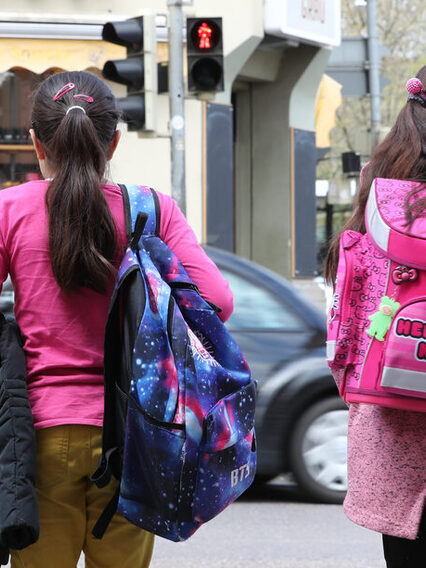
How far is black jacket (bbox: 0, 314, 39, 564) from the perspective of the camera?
8.62 ft

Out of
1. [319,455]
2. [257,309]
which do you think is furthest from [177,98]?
[319,455]

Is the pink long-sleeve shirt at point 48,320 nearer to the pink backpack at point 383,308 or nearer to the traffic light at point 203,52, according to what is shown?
the pink backpack at point 383,308

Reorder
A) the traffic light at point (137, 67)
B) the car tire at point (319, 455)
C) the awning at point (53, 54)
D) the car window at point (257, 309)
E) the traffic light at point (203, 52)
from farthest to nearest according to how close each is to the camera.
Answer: the awning at point (53, 54), the traffic light at point (203, 52), the traffic light at point (137, 67), the car window at point (257, 309), the car tire at point (319, 455)

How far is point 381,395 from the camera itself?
2680mm

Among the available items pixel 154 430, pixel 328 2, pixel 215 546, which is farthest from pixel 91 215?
pixel 328 2

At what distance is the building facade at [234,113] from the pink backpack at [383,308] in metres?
8.05

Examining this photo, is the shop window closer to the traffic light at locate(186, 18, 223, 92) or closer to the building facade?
the building facade

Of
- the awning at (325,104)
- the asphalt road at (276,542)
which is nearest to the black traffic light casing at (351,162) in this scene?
the awning at (325,104)

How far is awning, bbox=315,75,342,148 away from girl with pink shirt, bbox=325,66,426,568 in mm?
16158

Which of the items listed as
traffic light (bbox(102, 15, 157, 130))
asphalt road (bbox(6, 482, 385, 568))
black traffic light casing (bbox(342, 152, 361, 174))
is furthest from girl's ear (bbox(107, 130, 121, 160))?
black traffic light casing (bbox(342, 152, 361, 174))

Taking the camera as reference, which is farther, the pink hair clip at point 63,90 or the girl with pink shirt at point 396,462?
the pink hair clip at point 63,90

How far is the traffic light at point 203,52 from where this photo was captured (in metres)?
10.4

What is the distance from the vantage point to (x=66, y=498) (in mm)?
2768

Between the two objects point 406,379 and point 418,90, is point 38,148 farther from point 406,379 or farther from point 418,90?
point 406,379
